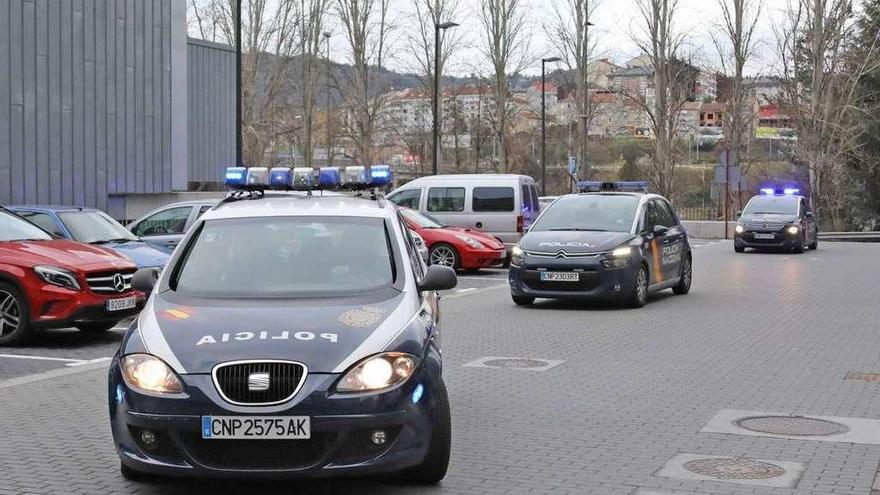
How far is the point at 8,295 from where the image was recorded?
40.5 ft

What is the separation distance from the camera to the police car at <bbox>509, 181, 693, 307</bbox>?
16.0m

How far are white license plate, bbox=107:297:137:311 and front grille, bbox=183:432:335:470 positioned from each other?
7311 mm

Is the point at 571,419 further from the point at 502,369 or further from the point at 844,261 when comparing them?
the point at 844,261

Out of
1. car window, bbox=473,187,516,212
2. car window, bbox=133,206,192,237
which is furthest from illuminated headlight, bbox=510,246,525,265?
car window, bbox=473,187,516,212

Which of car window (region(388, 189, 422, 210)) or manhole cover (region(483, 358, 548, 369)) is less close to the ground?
car window (region(388, 189, 422, 210))

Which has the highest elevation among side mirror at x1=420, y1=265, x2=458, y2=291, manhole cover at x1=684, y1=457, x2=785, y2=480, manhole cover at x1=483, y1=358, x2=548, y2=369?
side mirror at x1=420, y1=265, x2=458, y2=291

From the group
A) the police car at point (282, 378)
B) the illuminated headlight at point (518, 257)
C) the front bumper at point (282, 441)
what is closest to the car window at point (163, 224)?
the illuminated headlight at point (518, 257)

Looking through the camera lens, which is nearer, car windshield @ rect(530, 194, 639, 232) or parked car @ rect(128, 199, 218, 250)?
car windshield @ rect(530, 194, 639, 232)

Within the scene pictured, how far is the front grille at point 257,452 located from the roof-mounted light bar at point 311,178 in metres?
3.44

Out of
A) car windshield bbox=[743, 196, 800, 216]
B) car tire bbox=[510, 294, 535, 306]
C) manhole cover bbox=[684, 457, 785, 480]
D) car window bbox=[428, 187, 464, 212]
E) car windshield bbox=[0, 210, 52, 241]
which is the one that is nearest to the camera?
manhole cover bbox=[684, 457, 785, 480]

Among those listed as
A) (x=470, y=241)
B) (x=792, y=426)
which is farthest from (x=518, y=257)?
(x=792, y=426)

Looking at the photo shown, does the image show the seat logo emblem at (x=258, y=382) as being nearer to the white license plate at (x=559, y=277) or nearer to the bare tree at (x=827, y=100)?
the white license plate at (x=559, y=277)

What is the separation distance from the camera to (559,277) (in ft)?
52.6

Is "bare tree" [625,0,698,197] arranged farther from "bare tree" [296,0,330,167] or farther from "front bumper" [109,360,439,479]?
"front bumper" [109,360,439,479]
